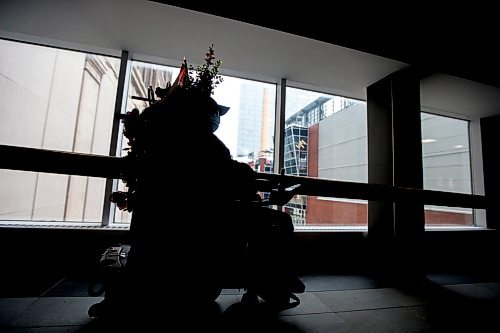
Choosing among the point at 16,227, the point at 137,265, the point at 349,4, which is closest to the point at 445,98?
the point at 349,4

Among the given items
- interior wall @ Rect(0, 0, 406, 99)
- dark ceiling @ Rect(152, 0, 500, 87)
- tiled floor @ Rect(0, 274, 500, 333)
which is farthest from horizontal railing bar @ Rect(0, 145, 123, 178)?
interior wall @ Rect(0, 0, 406, 99)

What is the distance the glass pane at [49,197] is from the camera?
274cm

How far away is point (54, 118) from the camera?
303 cm

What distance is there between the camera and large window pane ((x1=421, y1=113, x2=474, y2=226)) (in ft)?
14.7

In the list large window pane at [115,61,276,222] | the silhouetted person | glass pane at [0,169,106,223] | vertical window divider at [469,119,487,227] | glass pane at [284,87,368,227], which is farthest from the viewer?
vertical window divider at [469,119,487,227]

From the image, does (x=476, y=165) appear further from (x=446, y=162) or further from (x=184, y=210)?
(x=184, y=210)

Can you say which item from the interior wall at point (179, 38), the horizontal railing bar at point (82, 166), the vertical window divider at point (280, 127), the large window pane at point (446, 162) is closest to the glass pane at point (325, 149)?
the vertical window divider at point (280, 127)

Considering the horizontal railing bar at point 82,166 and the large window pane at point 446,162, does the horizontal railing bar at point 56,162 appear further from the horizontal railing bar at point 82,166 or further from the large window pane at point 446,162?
the large window pane at point 446,162

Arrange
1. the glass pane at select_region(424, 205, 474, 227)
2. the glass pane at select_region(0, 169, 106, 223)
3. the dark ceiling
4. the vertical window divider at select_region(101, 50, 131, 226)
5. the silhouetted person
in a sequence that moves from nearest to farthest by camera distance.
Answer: the silhouetted person < the dark ceiling < the glass pane at select_region(0, 169, 106, 223) < the vertical window divider at select_region(101, 50, 131, 226) < the glass pane at select_region(424, 205, 474, 227)

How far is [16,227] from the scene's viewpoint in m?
2.52

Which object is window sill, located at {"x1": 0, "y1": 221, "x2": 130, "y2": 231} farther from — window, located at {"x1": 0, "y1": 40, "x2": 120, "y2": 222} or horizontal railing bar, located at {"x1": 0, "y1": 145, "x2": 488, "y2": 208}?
horizontal railing bar, located at {"x1": 0, "y1": 145, "x2": 488, "y2": 208}

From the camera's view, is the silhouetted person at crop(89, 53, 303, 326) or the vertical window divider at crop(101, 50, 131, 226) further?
the vertical window divider at crop(101, 50, 131, 226)

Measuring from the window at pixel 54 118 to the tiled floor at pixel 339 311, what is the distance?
130 centimetres

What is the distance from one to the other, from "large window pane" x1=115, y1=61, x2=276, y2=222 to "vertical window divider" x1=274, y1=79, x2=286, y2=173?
0.07 meters
